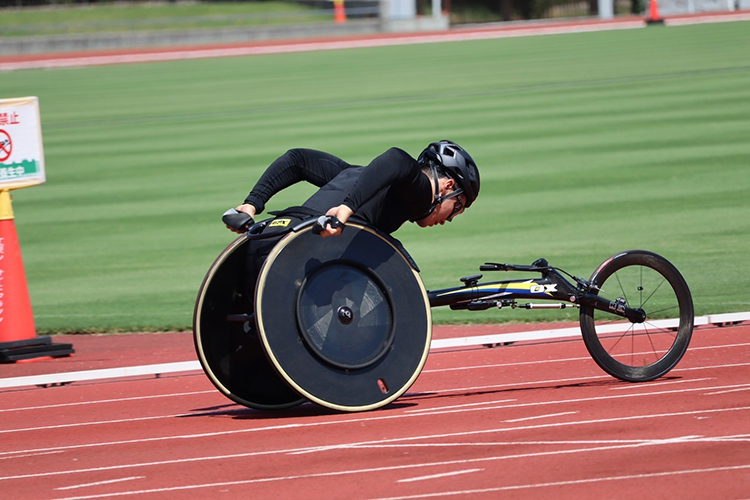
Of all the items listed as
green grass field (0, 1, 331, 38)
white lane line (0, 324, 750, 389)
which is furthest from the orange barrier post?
white lane line (0, 324, 750, 389)

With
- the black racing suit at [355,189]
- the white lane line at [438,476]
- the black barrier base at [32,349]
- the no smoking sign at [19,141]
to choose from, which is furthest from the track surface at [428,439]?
the no smoking sign at [19,141]

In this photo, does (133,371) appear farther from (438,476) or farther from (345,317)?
(438,476)

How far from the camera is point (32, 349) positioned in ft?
28.1

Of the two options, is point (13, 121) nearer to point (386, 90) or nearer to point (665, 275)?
point (665, 275)

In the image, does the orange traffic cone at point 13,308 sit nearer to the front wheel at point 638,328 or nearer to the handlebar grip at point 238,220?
the handlebar grip at point 238,220

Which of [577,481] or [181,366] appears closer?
[577,481]

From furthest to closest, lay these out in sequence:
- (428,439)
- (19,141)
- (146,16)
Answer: (146,16)
(19,141)
(428,439)

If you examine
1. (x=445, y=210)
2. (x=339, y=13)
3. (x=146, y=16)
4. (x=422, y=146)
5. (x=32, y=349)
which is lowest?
(x=32, y=349)

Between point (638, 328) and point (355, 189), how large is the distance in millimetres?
2927

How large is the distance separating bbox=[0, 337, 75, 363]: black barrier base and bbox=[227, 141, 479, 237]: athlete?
307 cm

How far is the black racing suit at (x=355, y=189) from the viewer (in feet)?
18.4

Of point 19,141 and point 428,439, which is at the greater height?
point 19,141

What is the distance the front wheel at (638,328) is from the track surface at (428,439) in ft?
0.43

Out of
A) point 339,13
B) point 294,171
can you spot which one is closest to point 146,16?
point 339,13
